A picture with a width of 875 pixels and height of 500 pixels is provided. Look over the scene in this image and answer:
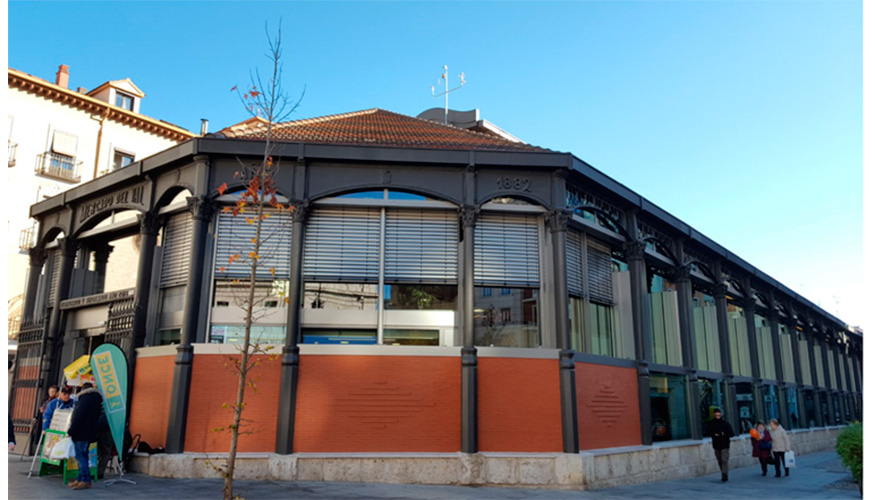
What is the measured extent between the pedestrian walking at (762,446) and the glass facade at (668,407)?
2135 millimetres

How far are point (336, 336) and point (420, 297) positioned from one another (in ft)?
6.01

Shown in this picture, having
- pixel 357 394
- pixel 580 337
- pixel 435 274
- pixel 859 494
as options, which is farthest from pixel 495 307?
pixel 859 494

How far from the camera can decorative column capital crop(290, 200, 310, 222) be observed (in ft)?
41.4

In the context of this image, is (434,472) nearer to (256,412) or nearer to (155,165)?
(256,412)

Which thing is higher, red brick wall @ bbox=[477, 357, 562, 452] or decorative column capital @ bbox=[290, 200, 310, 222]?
decorative column capital @ bbox=[290, 200, 310, 222]

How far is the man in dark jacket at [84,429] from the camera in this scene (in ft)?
32.1

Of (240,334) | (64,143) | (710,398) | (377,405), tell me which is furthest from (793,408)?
(64,143)

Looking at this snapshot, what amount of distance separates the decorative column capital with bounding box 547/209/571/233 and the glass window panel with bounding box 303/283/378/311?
12.9ft

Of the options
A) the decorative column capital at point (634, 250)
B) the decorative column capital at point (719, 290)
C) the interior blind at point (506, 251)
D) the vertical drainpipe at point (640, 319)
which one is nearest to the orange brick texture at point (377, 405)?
the interior blind at point (506, 251)

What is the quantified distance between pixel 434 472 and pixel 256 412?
11.4 feet

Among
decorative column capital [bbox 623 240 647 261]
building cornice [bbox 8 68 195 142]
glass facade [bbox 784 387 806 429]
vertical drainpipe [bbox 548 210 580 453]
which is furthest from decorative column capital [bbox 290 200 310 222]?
glass facade [bbox 784 387 806 429]

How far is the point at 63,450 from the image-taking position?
992cm

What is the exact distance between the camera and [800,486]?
14414 millimetres

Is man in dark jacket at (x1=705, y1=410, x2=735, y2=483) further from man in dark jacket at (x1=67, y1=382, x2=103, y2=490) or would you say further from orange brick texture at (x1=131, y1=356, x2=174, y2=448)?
man in dark jacket at (x1=67, y1=382, x2=103, y2=490)
